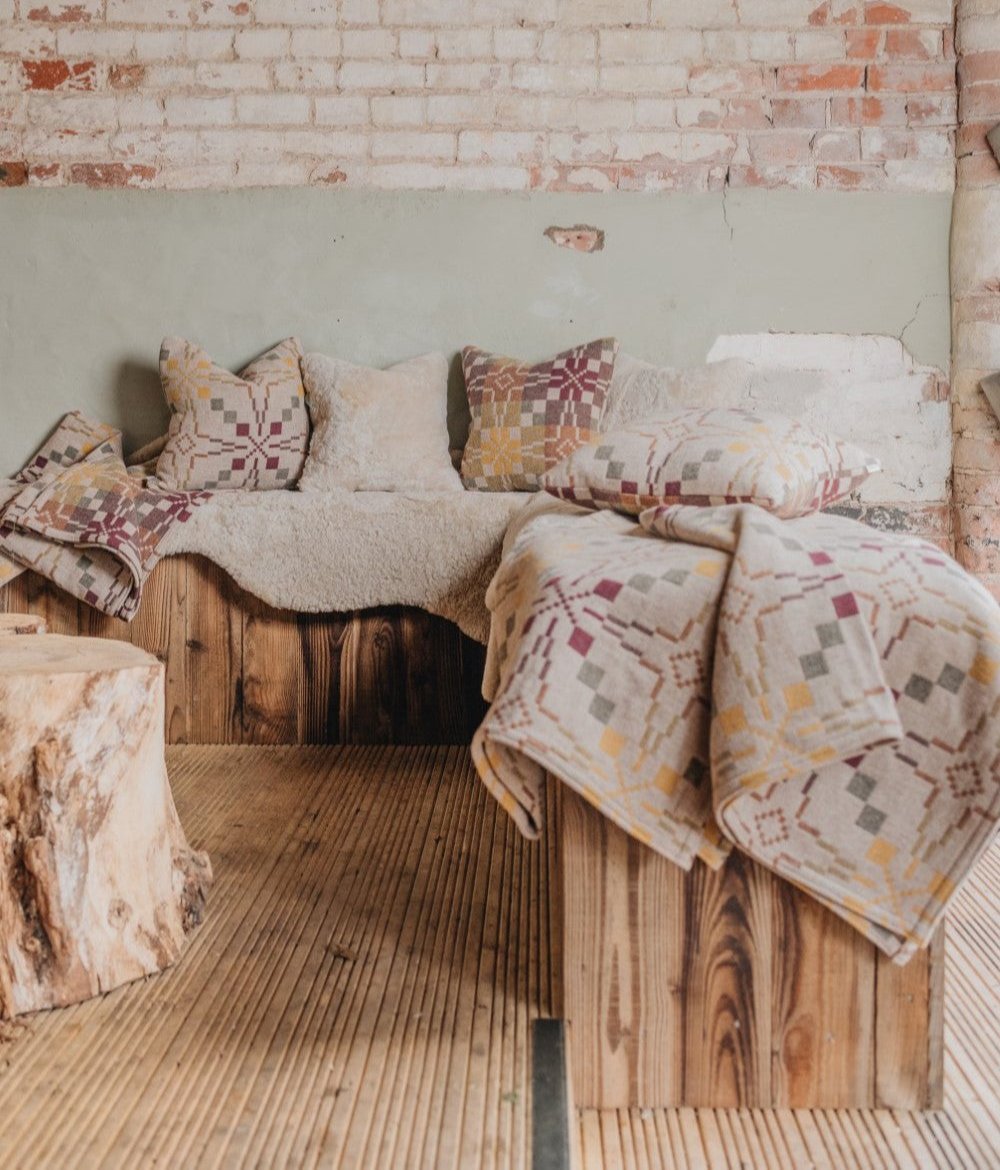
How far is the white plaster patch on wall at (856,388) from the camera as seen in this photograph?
3.41m

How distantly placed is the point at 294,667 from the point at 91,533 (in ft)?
1.93

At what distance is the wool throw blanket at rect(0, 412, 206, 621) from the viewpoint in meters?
2.71

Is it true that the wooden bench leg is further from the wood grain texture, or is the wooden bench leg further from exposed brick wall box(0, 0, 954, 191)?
exposed brick wall box(0, 0, 954, 191)

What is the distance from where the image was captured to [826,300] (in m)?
3.41

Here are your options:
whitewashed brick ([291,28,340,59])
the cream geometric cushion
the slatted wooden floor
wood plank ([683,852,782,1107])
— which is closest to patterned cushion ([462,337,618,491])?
the cream geometric cushion

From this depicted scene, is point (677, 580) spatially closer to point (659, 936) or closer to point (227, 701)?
point (659, 936)

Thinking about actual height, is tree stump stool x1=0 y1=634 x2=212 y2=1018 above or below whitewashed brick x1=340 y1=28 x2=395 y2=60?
below

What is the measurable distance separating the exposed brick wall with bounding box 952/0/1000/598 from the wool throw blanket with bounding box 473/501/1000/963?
220 cm

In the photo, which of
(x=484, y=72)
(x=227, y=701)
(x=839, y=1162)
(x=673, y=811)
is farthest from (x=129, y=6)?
(x=839, y=1162)

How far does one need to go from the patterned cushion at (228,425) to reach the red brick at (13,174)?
2.31 ft

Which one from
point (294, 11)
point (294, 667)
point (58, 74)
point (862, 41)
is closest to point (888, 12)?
point (862, 41)

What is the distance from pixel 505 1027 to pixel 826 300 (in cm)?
266

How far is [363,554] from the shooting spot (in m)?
2.68

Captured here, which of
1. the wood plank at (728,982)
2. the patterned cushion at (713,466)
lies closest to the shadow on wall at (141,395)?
the patterned cushion at (713,466)
